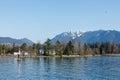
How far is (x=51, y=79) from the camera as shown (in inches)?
2611

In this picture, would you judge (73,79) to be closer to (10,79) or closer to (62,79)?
(62,79)

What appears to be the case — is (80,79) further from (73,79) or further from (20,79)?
(20,79)

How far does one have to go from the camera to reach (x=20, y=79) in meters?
65.4

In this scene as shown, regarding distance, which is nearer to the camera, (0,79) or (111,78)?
(0,79)

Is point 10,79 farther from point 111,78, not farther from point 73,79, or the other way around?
point 111,78

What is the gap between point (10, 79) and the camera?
6481 cm

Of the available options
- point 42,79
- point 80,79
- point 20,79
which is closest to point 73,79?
point 80,79

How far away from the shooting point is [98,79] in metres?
65.9

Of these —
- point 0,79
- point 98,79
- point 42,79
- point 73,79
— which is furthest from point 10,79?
point 98,79

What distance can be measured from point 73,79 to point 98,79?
4.92m

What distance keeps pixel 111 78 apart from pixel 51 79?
12.4 metres

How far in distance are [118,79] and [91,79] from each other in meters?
5.25

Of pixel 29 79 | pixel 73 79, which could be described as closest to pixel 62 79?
pixel 73 79

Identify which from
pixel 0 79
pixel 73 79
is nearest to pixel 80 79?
pixel 73 79
